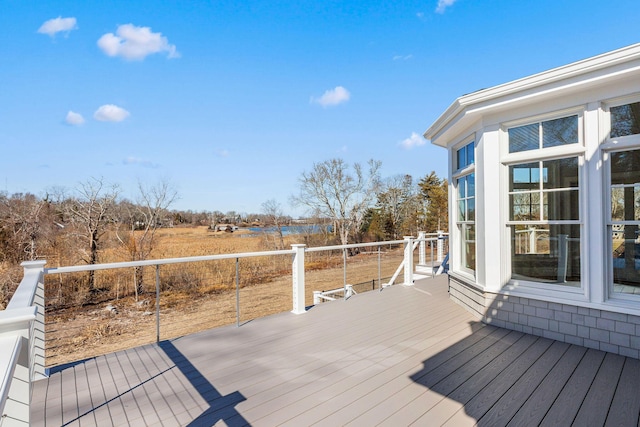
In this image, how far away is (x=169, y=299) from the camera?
10.6m

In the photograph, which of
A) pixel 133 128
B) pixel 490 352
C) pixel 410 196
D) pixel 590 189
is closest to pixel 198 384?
pixel 490 352

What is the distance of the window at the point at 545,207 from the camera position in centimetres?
336

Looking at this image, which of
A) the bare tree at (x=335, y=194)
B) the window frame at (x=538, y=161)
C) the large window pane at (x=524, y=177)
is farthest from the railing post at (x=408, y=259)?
the bare tree at (x=335, y=194)

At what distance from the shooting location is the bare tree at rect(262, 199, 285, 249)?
20828 millimetres

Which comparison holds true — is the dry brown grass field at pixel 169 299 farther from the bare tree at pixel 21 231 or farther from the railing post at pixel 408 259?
the railing post at pixel 408 259

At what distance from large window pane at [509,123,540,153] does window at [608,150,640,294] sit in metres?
0.70

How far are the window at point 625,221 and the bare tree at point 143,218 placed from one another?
460 inches

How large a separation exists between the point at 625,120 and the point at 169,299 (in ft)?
37.8

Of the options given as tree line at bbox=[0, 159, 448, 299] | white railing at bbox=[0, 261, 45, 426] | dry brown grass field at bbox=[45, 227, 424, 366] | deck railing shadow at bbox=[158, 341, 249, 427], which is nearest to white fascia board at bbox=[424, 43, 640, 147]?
deck railing shadow at bbox=[158, 341, 249, 427]

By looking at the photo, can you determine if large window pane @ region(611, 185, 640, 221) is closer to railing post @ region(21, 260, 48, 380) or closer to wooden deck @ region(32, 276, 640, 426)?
wooden deck @ region(32, 276, 640, 426)

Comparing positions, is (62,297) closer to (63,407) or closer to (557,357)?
(63,407)

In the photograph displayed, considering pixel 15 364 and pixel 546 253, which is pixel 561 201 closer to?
pixel 546 253

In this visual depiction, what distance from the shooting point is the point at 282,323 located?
4016 mm

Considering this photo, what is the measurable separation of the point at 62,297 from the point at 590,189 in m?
12.2
